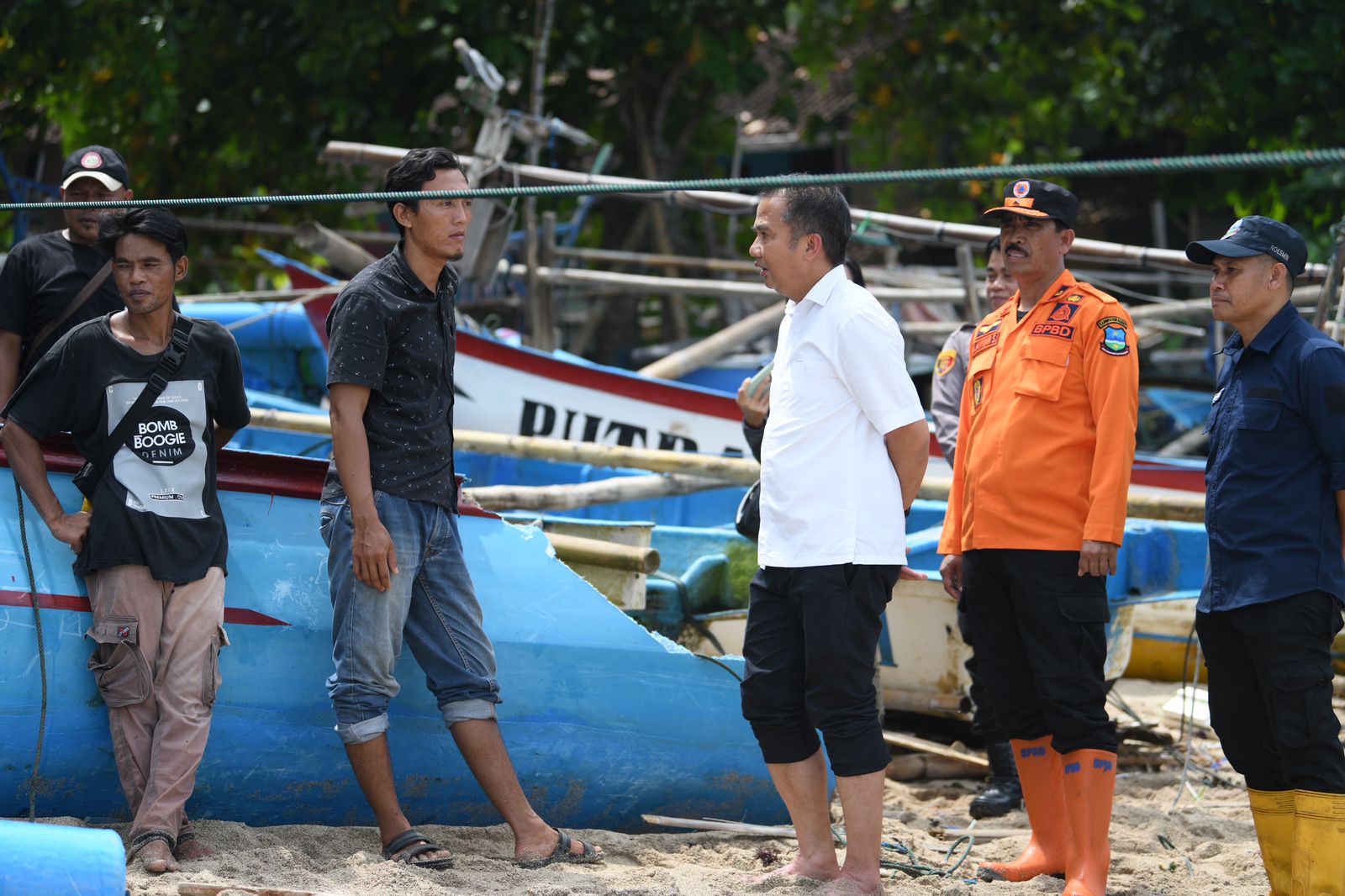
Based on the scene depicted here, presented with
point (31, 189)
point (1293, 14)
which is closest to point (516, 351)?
point (31, 189)

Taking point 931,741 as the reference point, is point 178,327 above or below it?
above

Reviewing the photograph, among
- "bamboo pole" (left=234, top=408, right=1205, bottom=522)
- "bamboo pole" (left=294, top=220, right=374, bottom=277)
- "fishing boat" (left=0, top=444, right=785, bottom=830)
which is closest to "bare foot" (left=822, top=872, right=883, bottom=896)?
"fishing boat" (left=0, top=444, right=785, bottom=830)

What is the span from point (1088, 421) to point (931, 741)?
2.31 meters

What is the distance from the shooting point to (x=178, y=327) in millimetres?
3615

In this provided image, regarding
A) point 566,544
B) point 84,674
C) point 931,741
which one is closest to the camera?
point 84,674

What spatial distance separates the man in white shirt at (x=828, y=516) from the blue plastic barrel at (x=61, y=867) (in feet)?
5.06

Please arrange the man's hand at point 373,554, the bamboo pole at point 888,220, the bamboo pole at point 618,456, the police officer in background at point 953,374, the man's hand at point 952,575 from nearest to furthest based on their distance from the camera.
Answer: the man's hand at point 373,554 < the man's hand at point 952,575 < the police officer in background at point 953,374 < the bamboo pole at point 618,456 < the bamboo pole at point 888,220

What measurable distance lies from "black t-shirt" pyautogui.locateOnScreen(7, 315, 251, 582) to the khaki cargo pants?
0.06 metres

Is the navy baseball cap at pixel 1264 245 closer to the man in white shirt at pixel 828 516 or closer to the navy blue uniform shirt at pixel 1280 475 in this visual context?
the navy blue uniform shirt at pixel 1280 475

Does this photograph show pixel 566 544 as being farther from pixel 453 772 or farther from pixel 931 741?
pixel 931 741

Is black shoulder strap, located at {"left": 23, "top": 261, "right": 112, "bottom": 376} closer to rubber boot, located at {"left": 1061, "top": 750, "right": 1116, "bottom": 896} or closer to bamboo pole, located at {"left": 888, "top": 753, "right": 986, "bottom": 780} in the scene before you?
rubber boot, located at {"left": 1061, "top": 750, "right": 1116, "bottom": 896}

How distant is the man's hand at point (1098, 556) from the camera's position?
137 inches

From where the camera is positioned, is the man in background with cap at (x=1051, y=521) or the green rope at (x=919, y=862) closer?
the man in background with cap at (x=1051, y=521)

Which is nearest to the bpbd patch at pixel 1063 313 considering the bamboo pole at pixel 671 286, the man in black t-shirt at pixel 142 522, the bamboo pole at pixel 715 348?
the man in black t-shirt at pixel 142 522
